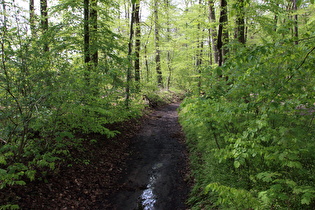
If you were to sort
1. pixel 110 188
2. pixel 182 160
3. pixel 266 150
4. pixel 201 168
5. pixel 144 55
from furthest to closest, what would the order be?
1. pixel 144 55
2. pixel 182 160
3. pixel 201 168
4. pixel 110 188
5. pixel 266 150

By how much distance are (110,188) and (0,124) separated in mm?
3321

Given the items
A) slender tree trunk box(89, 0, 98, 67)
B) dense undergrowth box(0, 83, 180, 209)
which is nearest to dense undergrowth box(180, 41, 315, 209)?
dense undergrowth box(0, 83, 180, 209)

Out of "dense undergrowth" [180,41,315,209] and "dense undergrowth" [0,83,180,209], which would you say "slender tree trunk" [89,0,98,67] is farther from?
"dense undergrowth" [180,41,315,209]

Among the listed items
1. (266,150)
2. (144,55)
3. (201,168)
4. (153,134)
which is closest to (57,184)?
(201,168)

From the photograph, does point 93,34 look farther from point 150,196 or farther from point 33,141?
point 150,196

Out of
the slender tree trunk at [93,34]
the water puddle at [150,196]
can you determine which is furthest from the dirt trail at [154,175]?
the slender tree trunk at [93,34]

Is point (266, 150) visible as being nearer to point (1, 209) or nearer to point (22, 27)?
point (1, 209)

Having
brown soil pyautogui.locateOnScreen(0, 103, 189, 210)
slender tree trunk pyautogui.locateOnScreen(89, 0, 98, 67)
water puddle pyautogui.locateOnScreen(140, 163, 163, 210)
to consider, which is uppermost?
slender tree trunk pyautogui.locateOnScreen(89, 0, 98, 67)

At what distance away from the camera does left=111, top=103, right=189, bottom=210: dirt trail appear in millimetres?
5000

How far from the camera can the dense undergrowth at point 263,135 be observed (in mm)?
2854

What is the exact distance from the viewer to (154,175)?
6.32m

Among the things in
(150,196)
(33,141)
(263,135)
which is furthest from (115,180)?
(263,135)

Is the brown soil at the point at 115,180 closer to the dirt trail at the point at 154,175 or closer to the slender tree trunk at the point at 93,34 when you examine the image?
the dirt trail at the point at 154,175

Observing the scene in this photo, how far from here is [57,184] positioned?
4938 mm
